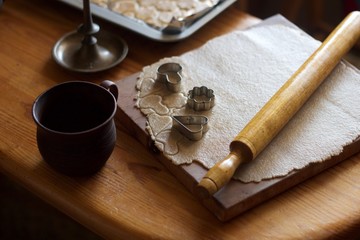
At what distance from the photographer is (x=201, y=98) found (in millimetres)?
822

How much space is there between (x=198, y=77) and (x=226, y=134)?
149 mm

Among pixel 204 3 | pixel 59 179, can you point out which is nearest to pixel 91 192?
pixel 59 179

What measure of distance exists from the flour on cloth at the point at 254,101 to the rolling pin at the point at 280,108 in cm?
3

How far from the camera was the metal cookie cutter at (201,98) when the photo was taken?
2.59 ft

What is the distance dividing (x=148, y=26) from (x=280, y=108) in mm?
364

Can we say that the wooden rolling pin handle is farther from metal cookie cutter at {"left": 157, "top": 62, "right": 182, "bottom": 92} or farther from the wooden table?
metal cookie cutter at {"left": 157, "top": 62, "right": 182, "bottom": 92}

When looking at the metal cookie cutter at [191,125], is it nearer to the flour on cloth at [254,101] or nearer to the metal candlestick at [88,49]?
the flour on cloth at [254,101]

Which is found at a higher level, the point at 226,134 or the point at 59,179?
the point at 226,134

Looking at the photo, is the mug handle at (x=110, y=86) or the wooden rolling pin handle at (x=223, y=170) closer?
the wooden rolling pin handle at (x=223, y=170)

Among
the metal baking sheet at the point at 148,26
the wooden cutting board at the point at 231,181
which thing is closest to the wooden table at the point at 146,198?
the wooden cutting board at the point at 231,181

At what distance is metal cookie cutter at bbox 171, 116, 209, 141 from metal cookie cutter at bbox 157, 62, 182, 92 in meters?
0.08

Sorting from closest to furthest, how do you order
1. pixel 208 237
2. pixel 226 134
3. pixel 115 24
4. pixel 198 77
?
pixel 208 237, pixel 226 134, pixel 198 77, pixel 115 24

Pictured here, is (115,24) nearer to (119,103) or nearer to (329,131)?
(119,103)

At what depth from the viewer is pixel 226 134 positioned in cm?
76
